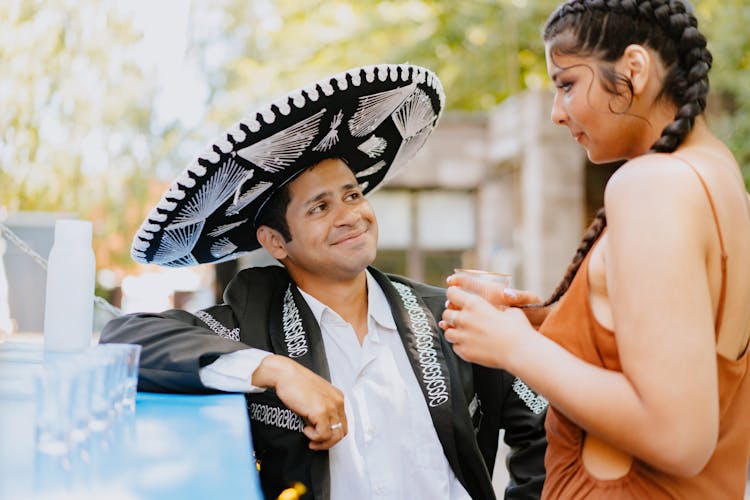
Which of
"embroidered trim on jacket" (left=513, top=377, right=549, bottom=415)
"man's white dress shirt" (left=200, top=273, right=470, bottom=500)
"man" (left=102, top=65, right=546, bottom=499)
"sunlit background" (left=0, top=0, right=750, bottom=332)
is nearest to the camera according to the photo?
"man" (left=102, top=65, right=546, bottom=499)

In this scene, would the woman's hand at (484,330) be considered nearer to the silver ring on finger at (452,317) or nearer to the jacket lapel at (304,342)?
the silver ring on finger at (452,317)

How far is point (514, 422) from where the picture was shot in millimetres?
2746

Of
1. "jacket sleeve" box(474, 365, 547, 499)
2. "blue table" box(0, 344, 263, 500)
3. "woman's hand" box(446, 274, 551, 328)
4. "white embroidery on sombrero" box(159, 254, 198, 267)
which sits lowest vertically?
"jacket sleeve" box(474, 365, 547, 499)

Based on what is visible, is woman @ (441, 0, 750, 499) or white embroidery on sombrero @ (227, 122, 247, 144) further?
white embroidery on sombrero @ (227, 122, 247, 144)

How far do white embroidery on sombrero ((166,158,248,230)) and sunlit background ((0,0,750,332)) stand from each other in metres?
5.61

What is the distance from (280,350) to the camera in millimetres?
2584

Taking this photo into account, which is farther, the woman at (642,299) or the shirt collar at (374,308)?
the shirt collar at (374,308)

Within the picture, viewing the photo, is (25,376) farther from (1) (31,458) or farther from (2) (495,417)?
(2) (495,417)

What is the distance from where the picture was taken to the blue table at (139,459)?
4.21 feet

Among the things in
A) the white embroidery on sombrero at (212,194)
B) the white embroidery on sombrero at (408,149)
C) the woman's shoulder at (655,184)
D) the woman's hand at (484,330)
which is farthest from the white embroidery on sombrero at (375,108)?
the woman's shoulder at (655,184)

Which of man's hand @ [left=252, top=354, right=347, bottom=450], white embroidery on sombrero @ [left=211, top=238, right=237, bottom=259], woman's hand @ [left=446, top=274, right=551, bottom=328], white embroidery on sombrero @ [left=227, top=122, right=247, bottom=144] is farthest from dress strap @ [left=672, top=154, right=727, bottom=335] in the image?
white embroidery on sombrero @ [left=211, top=238, right=237, bottom=259]

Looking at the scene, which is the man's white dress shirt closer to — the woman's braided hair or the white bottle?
the white bottle

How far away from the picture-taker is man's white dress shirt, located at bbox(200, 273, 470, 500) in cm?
250

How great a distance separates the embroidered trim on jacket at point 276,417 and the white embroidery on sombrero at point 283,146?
0.66 m
